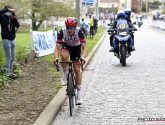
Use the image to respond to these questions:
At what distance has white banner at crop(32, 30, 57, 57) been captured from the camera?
50.4 feet

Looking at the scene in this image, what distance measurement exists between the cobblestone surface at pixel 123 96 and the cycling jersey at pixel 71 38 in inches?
50.9

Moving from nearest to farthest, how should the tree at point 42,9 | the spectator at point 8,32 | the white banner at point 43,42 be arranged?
the spectator at point 8,32
the white banner at point 43,42
the tree at point 42,9

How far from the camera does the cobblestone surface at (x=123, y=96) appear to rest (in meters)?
7.38

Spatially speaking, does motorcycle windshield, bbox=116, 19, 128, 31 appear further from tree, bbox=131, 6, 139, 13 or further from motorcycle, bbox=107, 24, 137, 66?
tree, bbox=131, 6, 139, 13

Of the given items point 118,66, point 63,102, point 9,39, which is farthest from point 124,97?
point 118,66

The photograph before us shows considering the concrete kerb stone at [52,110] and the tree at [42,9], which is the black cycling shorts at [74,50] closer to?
the concrete kerb stone at [52,110]

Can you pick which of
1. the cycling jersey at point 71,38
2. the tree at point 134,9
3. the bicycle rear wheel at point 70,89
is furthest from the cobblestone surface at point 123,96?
the tree at point 134,9

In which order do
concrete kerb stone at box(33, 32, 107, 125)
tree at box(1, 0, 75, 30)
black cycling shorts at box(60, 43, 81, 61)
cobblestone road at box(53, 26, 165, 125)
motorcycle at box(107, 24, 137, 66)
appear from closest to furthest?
1. concrete kerb stone at box(33, 32, 107, 125)
2. cobblestone road at box(53, 26, 165, 125)
3. black cycling shorts at box(60, 43, 81, 61)
4. motorcycle at box(107, 24, 137, 66)
5. tree at box(1, 0, 75, 30)

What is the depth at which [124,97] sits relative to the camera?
909 centimetres

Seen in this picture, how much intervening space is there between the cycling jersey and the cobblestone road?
1293 millimetres

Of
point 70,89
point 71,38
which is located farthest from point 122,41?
point 70,89

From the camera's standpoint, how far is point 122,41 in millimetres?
14438

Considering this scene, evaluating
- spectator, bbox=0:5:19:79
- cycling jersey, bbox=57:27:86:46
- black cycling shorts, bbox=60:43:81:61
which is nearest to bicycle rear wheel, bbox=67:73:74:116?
black cycling shorts, bbox=60:43:81:61

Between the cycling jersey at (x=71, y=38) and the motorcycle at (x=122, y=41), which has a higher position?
the cycling jersey at (x=71, y=38)
